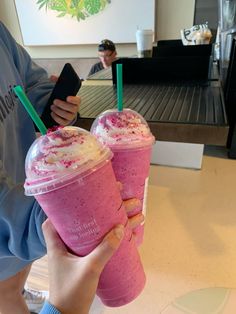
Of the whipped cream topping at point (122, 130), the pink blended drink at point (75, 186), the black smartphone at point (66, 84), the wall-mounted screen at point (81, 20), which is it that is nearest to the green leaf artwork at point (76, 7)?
the wall-mounted screen at point (81, 20)

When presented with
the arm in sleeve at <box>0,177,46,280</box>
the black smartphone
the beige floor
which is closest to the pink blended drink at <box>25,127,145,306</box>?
the arm in sleeve at <box>0,177,46,280</box>

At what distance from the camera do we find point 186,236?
96 centimetres

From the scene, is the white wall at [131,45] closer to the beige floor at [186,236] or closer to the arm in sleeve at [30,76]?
the beige floor at [186,236]

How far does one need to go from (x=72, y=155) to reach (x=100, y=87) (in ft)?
2.73

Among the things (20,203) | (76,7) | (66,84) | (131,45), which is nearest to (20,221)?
(20,203)

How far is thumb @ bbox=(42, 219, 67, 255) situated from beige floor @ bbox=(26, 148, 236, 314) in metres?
0.54

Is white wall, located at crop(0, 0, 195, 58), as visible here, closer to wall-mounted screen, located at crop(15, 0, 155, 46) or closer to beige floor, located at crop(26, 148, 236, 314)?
wall-mounted screen, located at crop(15, 0, 155, 46)

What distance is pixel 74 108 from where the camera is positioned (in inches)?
22.7

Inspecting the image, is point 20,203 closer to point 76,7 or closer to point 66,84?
point 66,84

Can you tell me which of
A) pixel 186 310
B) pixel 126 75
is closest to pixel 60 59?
pixel 126 75

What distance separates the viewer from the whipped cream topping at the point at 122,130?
41 cm

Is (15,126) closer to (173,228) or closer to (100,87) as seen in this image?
(100,87)

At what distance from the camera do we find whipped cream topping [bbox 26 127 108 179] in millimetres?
321

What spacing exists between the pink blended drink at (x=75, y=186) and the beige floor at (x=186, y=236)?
0.56 meters
